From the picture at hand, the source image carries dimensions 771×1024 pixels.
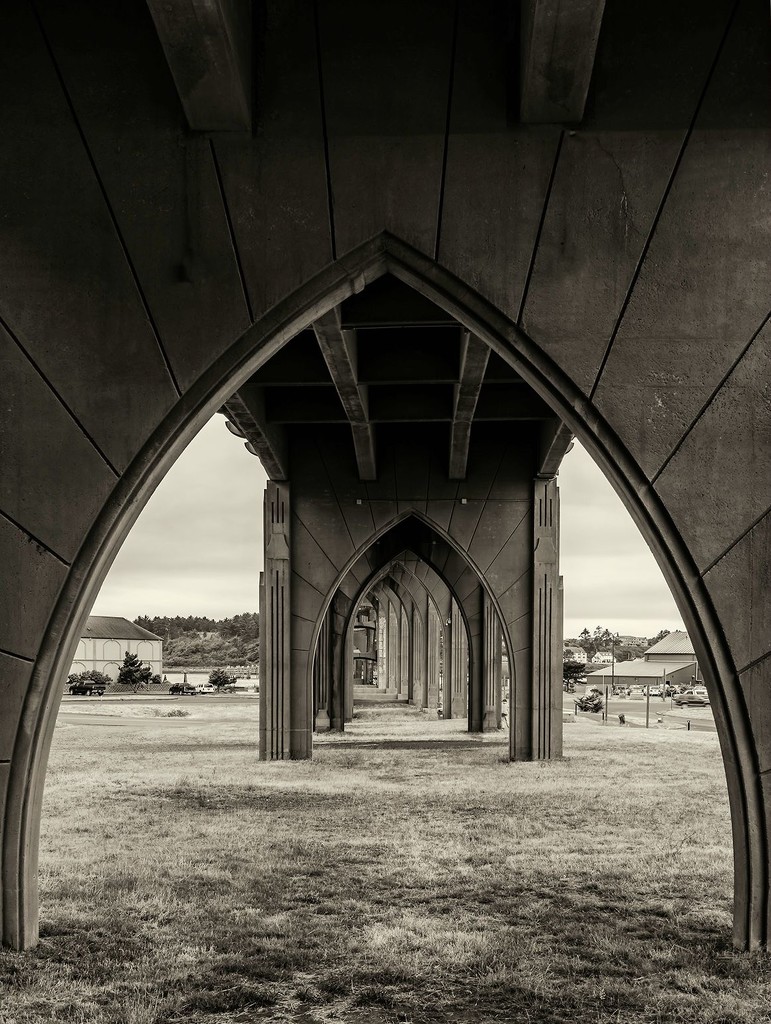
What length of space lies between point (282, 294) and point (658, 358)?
2702mm

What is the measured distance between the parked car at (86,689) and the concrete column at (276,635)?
34.3 metres

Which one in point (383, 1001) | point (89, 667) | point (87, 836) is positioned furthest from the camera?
point (89, 667)

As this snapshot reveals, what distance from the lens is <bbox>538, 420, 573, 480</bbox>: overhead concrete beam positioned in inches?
673

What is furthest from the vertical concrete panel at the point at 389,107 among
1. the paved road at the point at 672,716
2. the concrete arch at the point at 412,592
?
the paved road at the point at 672,716

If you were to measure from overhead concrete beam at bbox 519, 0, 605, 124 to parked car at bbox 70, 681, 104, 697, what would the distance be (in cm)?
4859

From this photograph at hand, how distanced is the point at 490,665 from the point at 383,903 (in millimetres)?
20194

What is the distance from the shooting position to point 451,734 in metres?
26.7

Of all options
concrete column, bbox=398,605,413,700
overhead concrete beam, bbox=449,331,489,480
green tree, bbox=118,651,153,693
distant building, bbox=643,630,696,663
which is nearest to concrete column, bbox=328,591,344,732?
overhead concrete beam, bbox=449,331,489,480

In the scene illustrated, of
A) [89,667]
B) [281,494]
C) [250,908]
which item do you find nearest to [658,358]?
[250,908]

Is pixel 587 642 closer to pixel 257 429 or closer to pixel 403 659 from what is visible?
pixel 403 659

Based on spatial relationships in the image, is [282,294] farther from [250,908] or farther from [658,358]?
[250,908]

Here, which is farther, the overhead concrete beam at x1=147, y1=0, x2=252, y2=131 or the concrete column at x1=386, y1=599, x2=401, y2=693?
the concrete column at x1=386, y1=599, x2=401, y2=693

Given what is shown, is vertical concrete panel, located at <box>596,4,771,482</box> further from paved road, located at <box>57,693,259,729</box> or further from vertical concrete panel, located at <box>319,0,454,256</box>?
paved road, located at <box>57,693,259,729</box>

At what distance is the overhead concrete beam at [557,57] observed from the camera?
6086mm
